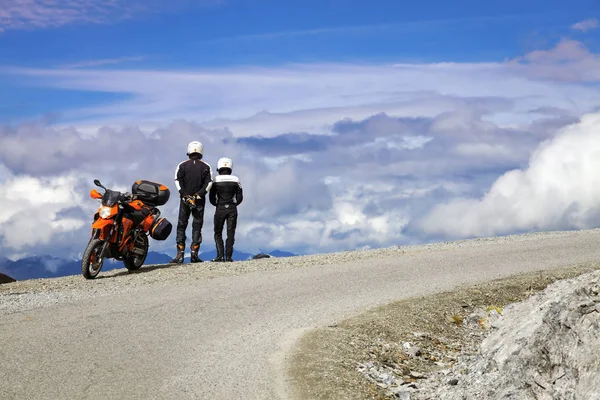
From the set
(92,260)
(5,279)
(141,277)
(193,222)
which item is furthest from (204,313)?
(5,279)

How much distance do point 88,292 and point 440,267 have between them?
24.0ft

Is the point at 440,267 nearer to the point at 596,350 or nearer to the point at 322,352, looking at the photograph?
the point at 322,352

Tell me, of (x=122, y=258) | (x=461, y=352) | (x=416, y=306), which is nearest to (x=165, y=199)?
(x=122, y=258)

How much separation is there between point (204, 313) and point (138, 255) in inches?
239

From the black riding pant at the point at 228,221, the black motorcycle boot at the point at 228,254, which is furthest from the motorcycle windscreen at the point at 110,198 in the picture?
the black motorcycle boot at the point at 228,254

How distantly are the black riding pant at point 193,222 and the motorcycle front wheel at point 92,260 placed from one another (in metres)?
3.23

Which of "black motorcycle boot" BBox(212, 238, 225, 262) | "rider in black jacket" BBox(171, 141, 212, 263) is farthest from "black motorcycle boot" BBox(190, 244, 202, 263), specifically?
"black motorcycle boot" BBox(212, 238, 225, 262)

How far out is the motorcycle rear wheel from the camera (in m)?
17.4

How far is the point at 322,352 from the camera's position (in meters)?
9.34

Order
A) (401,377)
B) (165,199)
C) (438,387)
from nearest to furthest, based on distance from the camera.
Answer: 1. (438,387)
2. (401,377)
3. (165,199)

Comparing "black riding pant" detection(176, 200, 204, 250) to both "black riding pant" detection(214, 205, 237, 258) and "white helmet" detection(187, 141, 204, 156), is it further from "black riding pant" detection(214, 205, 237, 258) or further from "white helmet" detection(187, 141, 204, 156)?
"white helmet" detection(187, 141, 204, 156)

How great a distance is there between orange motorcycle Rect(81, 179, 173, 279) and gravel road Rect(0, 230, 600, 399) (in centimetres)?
51

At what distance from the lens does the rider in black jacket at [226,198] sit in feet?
64.0

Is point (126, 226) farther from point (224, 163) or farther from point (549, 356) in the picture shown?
point (549, 356)
